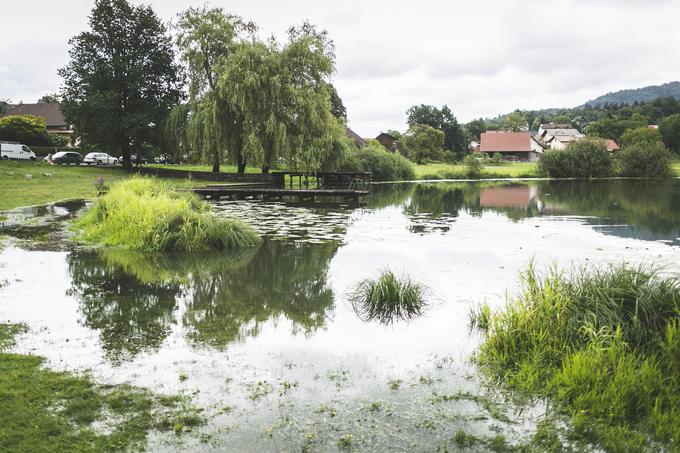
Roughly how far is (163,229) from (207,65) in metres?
24.7

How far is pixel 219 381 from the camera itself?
5281 millimetres

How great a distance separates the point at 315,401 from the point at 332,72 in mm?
31990

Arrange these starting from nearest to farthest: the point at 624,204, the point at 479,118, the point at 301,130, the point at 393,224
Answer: the point at 393,224, the point at 624,204, the point at 301,130, the point at 479,118

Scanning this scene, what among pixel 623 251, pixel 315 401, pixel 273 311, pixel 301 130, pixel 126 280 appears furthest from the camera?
pixel 301 130

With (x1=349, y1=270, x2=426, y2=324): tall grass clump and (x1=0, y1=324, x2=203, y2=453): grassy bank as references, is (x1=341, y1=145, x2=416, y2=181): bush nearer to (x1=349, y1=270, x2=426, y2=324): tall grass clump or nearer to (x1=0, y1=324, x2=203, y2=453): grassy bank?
(x1=349, y1=270, x2=426, y2=324): tall grass clump

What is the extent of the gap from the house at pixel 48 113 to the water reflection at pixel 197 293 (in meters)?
71.0

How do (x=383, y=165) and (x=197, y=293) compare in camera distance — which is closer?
(x=197, y=293)

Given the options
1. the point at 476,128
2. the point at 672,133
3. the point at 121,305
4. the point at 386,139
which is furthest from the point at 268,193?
the point at 476,128

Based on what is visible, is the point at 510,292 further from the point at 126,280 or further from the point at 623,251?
the point at 126,280

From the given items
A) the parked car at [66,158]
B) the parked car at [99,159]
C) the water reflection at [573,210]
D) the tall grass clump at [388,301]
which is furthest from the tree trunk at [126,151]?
the tall grass clump at [388,301]

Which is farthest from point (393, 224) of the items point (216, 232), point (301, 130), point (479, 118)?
point (479, 118)

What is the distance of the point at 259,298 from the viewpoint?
8711 millimetres

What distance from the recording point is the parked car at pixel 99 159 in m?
45.9

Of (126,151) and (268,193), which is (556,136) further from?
(268,193)
